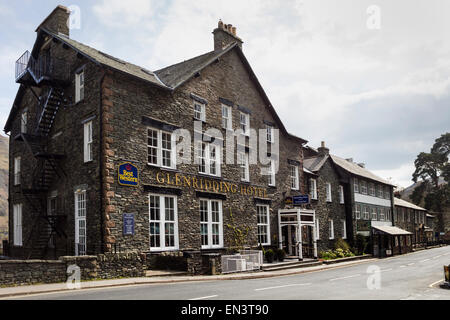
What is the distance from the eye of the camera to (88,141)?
19.8 meters

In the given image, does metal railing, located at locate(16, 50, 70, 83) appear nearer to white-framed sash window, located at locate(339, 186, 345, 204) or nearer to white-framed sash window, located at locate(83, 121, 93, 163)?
white-framed sash window, located at locate(83, 121, 93, 163)

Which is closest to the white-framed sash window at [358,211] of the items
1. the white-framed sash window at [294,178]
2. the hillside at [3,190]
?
the white-framed sash window at [294,178]

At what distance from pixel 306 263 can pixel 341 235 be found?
12.8m

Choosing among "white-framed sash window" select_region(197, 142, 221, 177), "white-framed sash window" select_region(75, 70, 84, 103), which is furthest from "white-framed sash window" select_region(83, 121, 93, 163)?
"white-framed sash window" select_region(197, 142, 221, 177)

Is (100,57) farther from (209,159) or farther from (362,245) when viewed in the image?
(362,245)

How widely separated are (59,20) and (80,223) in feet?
37.8

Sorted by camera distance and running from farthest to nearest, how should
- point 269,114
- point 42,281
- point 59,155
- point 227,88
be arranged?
1. point 269,114
2. point 227,88
3. point 59,155
4. point 42,281

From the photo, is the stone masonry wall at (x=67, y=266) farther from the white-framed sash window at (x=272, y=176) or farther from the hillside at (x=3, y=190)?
the hillside at (x=3, y=190)

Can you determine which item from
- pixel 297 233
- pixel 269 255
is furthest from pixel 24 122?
pixel 297 233

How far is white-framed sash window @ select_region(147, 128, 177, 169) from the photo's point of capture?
20.7 m

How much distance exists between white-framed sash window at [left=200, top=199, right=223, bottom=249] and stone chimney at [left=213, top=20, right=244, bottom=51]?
10.3 meters

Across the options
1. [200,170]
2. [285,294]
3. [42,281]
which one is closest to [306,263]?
[200,170]
